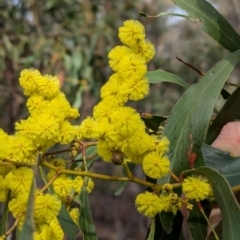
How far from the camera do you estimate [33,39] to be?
114 inches

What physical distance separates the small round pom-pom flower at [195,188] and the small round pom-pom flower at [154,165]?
0.03m

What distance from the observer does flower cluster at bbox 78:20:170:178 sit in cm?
58

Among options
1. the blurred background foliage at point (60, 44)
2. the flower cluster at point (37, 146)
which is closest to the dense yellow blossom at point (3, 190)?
the flower cluster at point (37, 146)

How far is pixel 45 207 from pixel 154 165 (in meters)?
0.13

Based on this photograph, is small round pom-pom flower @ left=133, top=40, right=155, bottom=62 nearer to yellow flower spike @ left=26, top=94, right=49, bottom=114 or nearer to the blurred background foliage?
yellow flower spike @ left=26, top=94, right=49, bottom=114

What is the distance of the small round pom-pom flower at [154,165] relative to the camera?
59cm

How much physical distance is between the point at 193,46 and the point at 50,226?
5179mm

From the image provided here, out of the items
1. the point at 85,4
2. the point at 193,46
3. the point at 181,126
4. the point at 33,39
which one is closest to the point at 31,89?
the point at 181,126

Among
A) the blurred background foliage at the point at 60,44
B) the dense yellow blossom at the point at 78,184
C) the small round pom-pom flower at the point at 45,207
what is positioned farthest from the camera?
the blurred background foliage at the point at 60,44

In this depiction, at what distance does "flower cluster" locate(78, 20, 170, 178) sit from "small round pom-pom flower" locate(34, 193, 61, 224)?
0.26 feet

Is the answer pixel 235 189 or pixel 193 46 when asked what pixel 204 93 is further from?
pixel 193 46

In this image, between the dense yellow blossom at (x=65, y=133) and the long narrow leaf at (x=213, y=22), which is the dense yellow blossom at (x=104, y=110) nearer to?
the dense yellow blossom at (x=65, y=133)

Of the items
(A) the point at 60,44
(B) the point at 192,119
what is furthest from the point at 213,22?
(A) the point at 60,44

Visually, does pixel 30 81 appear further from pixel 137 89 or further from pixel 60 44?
pixel 60 44
